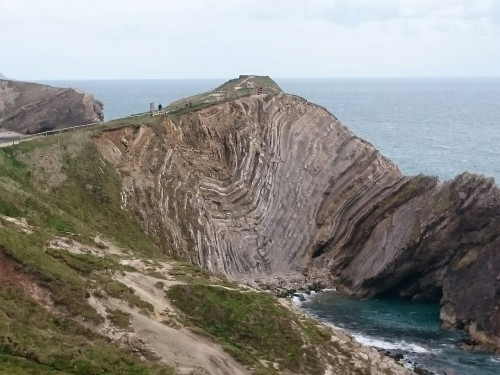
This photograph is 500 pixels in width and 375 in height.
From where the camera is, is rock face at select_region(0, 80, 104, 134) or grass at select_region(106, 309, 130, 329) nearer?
grass at select_region(106, 309, 130, 329)

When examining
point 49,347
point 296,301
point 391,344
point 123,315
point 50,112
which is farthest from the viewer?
point 50,112

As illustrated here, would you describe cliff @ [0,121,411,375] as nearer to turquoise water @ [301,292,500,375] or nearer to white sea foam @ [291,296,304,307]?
turquoise water @ [301,292,500,375]

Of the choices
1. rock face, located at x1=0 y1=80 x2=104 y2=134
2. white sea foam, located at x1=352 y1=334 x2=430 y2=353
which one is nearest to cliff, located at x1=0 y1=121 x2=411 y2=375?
white sea foam, located at x1=352 y1=334 x2=430 y2=353

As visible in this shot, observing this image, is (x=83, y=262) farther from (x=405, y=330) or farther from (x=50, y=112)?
(x=50, y=112)

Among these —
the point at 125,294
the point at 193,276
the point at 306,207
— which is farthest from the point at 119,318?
the point at 306,207

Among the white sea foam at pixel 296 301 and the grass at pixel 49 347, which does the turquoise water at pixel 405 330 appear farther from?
the grass at pixel 49 347

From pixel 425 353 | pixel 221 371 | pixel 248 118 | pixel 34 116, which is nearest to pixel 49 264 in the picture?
pixel 221 371

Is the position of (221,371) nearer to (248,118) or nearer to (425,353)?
(425,353)
